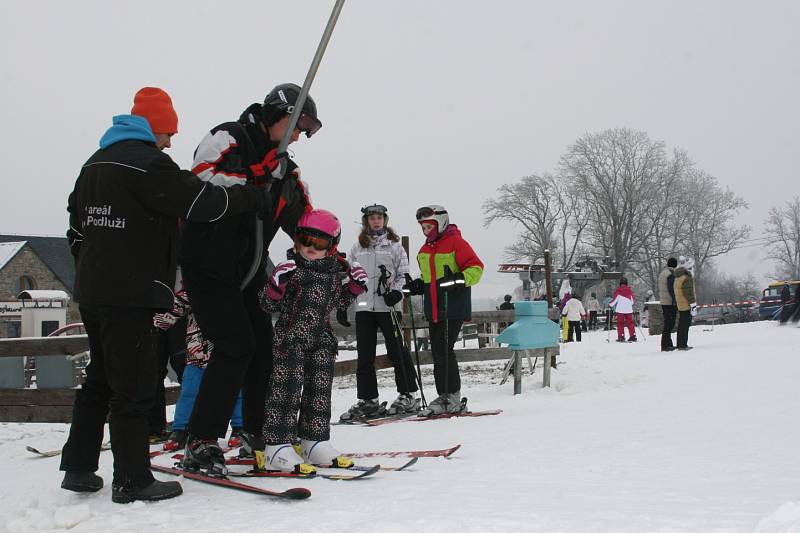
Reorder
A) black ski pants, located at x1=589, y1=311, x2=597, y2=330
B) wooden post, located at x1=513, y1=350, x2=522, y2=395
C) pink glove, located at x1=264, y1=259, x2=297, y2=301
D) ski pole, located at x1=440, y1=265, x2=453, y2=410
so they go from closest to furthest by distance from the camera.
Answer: pink glove, located at x1=264, y1=259, x2=297, y2=301
ski pole, located at x1=440, y1=265, x2=453, y2=410
wooden post, located at x1=513, y1=350, x2=522, y2=395
black ski pants, located at x1=589, y1=311, x2=597, y2=330

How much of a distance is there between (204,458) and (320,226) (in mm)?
1280

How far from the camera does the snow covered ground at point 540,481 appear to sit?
252 centimetres

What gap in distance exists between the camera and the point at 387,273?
20.6ft

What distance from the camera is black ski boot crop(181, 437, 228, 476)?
10.9ft

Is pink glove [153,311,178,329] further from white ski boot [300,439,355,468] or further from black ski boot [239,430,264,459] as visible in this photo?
white ski boot [300,439,355,468]

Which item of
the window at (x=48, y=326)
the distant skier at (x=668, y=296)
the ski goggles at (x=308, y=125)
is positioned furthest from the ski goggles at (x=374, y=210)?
the window at (x=48, y=326)

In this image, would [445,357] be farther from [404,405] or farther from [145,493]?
[145,493]

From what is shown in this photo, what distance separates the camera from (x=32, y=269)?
4744 centimetres

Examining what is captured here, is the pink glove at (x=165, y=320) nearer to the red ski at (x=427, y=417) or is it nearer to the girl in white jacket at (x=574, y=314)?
the red ski at (x=427, y=417)

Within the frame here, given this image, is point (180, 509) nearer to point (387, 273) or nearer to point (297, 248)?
point (297, 248)

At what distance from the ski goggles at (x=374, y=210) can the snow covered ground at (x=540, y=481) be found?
183 cm

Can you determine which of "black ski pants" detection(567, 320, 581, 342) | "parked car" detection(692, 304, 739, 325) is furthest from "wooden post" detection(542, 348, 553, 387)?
"parked car" detection(692, 304, 739, 325)

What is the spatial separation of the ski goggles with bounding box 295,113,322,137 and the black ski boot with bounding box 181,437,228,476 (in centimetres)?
157

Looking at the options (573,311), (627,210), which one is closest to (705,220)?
(627,210)
